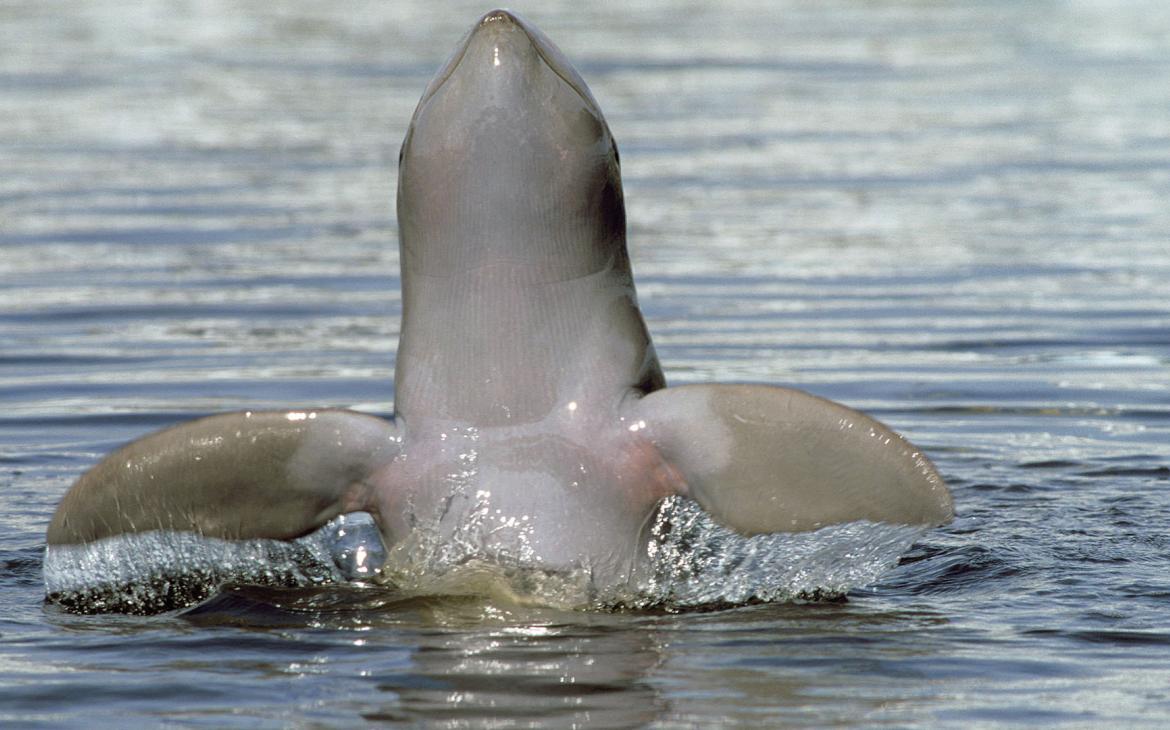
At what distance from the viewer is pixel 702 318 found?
1174cm

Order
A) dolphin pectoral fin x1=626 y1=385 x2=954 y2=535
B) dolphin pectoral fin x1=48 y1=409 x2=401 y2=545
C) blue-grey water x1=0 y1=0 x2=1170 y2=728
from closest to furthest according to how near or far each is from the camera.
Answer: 1. blue-grey water x1=0 y1=0 x2=1170 y2=728
2. dolphin pectoral fin x1=626 y1=385 x2=954 y2=535
3. dolphin pectoral fin x1=48 y1=409 x2=401 y2=545

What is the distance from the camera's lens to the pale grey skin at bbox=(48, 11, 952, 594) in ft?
19.8

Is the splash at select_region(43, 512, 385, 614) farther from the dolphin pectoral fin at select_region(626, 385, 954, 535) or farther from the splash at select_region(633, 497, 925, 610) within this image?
the dolphin pectoral fin at select_region(626, 385, 954, 535)

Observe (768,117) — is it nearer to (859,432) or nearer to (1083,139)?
(1083,139)

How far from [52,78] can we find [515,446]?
701 inches

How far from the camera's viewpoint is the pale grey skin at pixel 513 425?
6027mm

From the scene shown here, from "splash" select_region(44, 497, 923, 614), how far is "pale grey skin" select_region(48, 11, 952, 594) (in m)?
0.05

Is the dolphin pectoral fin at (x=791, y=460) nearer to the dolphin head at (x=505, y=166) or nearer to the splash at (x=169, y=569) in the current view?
the dolphin head at (x=505, y=166)

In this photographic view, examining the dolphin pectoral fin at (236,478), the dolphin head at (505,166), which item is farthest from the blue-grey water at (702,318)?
the dolphin head at (505,166)

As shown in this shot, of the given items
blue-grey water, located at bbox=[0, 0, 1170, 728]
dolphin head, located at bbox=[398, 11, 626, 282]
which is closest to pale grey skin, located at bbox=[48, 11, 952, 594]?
dolphin head, located at bbox=[398, 11, 626, 282]

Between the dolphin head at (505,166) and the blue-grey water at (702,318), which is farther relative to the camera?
the dolphin head at (505,166)

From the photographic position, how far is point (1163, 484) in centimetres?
805

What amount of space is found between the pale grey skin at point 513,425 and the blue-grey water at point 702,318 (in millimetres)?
308

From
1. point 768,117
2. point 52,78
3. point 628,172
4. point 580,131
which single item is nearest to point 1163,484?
point 580,131
